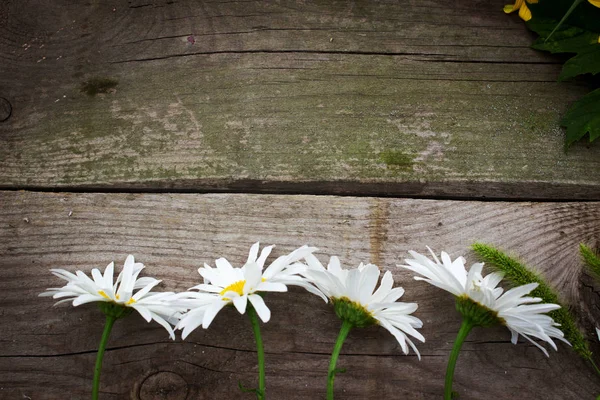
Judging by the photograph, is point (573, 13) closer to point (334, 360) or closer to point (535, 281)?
point (535, 281)

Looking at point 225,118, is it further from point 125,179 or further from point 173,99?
point 125,179

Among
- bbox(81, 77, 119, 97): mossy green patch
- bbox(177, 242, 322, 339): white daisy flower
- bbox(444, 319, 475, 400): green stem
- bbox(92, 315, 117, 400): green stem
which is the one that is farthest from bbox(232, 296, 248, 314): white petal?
bbox(81, 77, 119, 97): mossy green patch

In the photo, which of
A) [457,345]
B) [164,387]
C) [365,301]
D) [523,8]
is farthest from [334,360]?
[523,8]

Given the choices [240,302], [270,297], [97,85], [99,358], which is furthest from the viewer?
[97,85]

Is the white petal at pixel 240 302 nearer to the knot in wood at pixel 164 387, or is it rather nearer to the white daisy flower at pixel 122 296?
the white daisy flower at pixel 122 296

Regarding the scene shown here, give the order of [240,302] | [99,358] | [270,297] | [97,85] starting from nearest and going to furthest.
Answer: [240,302] → [99,358] → [270,297] → [97,85]

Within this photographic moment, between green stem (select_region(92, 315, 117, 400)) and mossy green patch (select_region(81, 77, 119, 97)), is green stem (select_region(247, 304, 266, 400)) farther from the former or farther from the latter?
mossy green patch (select_region(81, 77, 119, 97))
